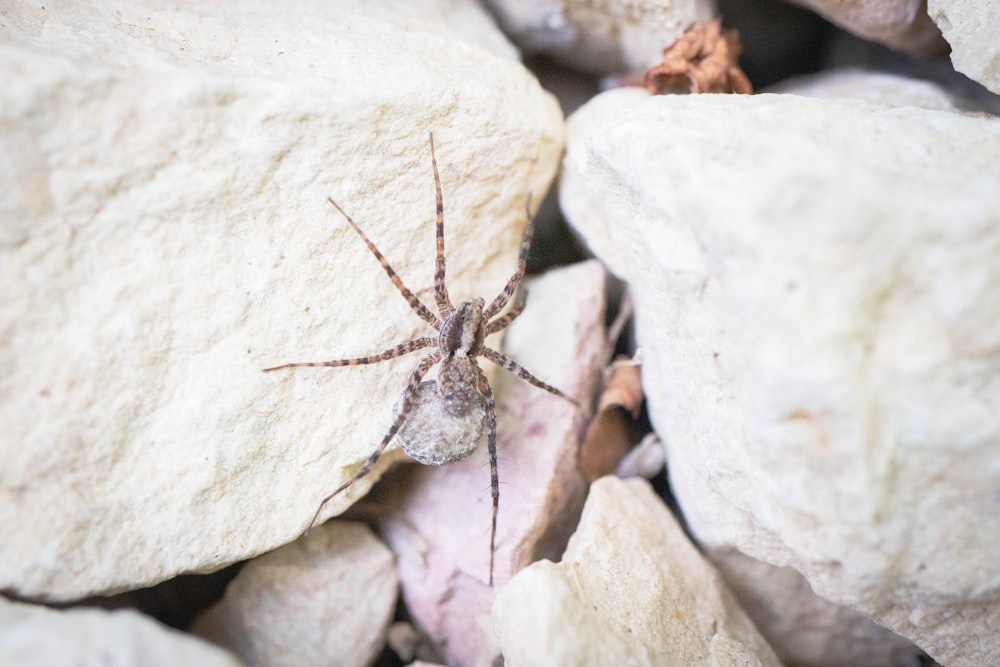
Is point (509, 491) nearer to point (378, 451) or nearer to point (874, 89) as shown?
point (378, 451)

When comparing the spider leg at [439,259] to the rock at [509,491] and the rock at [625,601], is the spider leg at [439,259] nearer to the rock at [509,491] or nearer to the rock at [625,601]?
the rock at [509,491]

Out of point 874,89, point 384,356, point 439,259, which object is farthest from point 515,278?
point 874,89

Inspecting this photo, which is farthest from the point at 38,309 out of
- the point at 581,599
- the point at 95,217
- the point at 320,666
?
the point at 581,599

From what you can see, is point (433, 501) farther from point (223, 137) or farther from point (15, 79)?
point (15, 79)

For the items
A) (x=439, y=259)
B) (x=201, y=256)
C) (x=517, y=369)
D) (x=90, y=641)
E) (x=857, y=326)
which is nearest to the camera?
(x=857, y=326)

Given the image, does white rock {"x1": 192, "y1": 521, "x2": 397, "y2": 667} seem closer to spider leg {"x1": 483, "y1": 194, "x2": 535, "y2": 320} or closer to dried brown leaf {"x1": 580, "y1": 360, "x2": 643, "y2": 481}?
dried brown leaf {"x1": 580, "y1": 360, "x2": 643, "y2": 481}

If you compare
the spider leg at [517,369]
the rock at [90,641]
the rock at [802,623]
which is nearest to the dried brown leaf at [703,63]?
the spider leg at [517,369]
